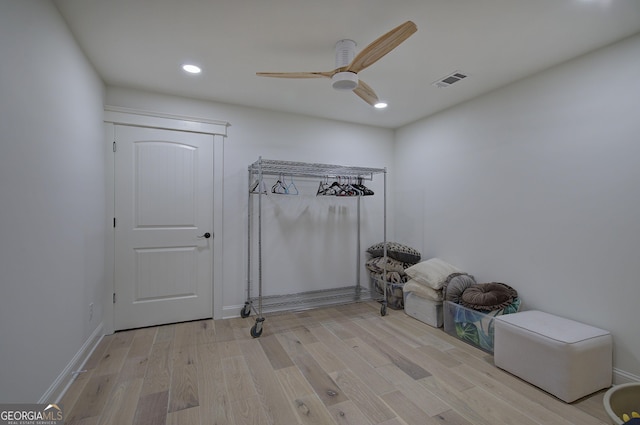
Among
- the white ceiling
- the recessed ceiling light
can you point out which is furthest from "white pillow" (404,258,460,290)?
the recessed ceiling light

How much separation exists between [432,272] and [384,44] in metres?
2.47

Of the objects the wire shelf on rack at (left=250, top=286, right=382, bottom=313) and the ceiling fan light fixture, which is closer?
the ceiling fan light fixture

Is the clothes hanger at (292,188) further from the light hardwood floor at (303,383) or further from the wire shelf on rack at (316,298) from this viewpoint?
the light hardwood floor at (303,383)

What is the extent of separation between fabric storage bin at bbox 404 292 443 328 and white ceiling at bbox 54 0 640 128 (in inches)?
91.6

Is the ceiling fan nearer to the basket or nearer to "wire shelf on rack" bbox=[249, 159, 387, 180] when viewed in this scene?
"wire shelf on rack" bbox=[249, 159, 387, 180]

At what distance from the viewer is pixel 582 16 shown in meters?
1.85

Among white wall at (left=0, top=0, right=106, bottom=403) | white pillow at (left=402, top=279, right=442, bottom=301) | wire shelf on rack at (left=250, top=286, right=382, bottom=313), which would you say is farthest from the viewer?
wire shelf on rack at (left=250, top=286, right=382, bottom=313)

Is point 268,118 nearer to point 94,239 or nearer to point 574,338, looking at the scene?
point 94,239

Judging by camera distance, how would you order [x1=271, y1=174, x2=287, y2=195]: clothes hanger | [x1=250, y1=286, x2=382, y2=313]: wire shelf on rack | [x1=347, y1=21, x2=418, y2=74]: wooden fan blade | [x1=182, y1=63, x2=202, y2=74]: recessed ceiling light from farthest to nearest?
1. [x1=250, y1=286, x2=382, y2=313]: wire shelf on rack
2. [x1=271, y1=174, x2=287, y2=195]: clothes hanger
3. [x1=182, y1=63, x2=202, y2=74]: recessed ceiling light
4. [x1=347, y1=21, x2=418, y2=74]: wooden fan blade

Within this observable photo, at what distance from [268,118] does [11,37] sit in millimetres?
2408

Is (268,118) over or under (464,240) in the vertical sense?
over

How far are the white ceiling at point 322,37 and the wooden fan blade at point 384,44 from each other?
0.27 metres

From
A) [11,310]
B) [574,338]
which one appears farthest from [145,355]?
[574,338]

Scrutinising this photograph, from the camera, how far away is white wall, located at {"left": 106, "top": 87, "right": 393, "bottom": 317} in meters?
3.40
